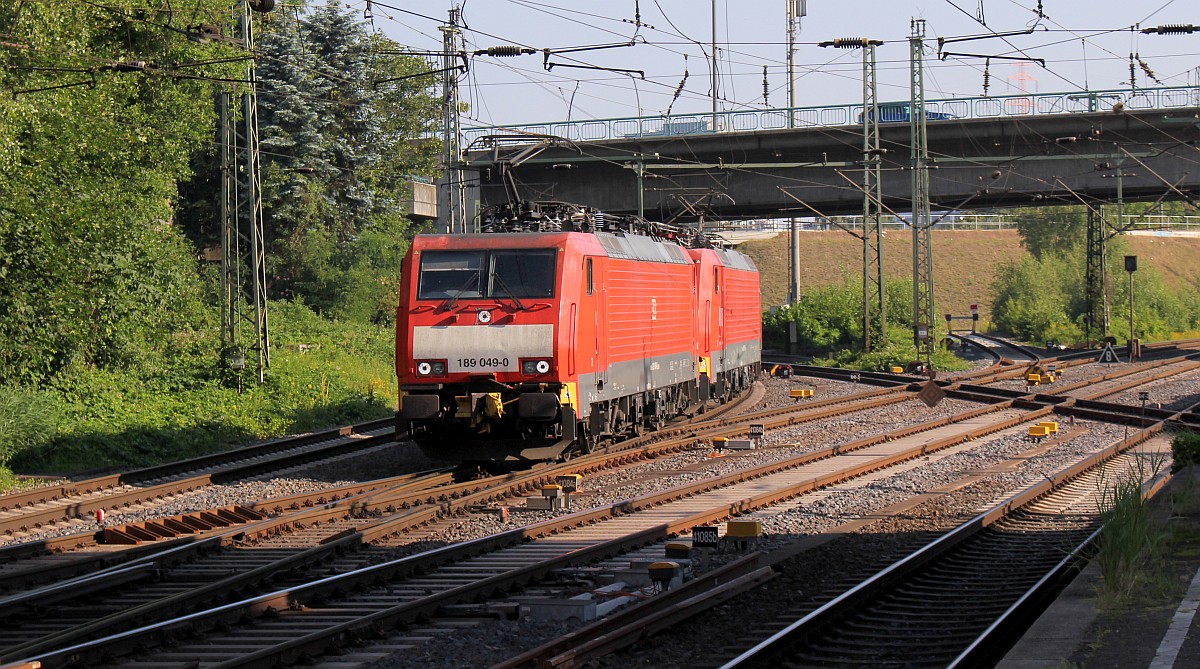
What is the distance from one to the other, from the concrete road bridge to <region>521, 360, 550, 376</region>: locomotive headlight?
24484mm

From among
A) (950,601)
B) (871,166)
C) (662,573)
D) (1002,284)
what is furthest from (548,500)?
(1002,284)

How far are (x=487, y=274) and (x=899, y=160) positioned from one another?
32141 mm

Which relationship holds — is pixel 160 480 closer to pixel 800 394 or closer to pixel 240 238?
pixel 240 238

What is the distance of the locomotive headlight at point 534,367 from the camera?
16.8 metres

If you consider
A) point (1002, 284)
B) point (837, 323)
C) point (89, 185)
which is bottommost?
point (837, 323)

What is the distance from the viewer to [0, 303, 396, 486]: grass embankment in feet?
64.7

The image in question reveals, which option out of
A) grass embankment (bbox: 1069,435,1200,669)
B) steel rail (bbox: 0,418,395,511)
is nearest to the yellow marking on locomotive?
steel rail (bbox: 0,418,395,511)

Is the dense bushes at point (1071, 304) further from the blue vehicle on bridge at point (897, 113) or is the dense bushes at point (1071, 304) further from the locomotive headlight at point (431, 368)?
the locomotive headlight at point (431, 368)

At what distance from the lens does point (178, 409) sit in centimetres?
2358

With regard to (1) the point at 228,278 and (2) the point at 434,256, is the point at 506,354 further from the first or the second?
(1) the point at 228,278

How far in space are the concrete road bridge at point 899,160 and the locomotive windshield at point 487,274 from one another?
23832 millimetres

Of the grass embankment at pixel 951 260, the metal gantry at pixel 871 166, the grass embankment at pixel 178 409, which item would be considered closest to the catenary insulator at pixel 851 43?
the metal gantry at pixel 871 166

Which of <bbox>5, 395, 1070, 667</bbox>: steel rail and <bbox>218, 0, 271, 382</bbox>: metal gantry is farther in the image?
<bbox>218, 0, 271, 382</bbox>: metal gantry

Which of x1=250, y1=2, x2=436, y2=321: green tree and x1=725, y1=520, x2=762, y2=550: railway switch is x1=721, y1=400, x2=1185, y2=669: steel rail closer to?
x1=725, y1=520, x2=762, y2=550: railway switch
